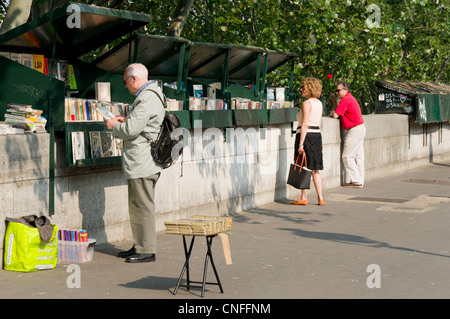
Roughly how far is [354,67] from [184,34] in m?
5.79

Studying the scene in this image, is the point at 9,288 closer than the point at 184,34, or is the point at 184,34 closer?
the point at 9,288

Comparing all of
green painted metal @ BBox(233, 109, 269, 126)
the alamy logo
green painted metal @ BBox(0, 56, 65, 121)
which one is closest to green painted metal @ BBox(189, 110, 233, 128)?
green painted metal @ BBox(233, 109, 269, 126)

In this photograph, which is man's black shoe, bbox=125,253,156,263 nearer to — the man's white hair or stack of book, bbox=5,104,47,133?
stack of book, bbox=5,104,47,133

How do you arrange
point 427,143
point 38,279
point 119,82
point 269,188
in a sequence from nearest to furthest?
point 38,279 < point 119,82 < point 269,188 < point 427,143

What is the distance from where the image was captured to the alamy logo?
25.1 feet

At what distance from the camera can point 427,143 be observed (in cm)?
1911

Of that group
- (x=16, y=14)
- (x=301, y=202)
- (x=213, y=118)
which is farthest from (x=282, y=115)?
(x=16, y=14)

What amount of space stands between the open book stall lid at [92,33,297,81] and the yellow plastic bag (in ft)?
11.3

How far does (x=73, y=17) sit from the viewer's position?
8.09 meters

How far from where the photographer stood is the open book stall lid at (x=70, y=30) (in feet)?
26.0

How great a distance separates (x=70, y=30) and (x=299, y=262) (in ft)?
11.3

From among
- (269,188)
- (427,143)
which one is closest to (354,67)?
(427,143)

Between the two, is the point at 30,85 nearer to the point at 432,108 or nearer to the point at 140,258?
the point at 140,258
